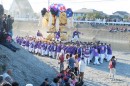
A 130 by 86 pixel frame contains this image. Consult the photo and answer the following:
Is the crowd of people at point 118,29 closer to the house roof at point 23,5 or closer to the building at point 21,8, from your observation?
the building at point 21,8

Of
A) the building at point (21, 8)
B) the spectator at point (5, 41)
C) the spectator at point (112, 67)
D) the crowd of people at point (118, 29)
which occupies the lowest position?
the spectator at point (112, 67)

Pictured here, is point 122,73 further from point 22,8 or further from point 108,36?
point 22,8

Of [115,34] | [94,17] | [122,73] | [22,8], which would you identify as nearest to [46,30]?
[122,73]

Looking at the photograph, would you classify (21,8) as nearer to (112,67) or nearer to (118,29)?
(118,29)

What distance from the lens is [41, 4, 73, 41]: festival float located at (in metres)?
28.8

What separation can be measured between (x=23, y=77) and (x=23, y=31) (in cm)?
4849

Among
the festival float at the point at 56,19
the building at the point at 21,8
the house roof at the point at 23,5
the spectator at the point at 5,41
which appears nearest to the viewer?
the spectator at the point at 5,41

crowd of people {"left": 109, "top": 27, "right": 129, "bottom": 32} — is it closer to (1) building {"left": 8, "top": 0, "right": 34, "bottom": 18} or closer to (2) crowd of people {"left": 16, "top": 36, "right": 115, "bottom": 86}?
(2) crowd of people {"left": 16, "top": 36, "right": 115, "bottom": 86}

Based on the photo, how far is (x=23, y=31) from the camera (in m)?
62.1

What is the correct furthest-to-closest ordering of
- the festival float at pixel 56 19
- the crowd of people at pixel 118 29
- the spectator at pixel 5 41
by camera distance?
1. the crowd of people at pixel 118 29
2. the festival float at pixel 56 19
3. the spectator at pixel 5 41

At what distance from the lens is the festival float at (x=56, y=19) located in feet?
94.3

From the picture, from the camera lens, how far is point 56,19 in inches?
1132

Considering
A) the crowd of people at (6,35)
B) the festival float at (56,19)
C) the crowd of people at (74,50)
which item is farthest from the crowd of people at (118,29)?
the crowd of people at (6,35)

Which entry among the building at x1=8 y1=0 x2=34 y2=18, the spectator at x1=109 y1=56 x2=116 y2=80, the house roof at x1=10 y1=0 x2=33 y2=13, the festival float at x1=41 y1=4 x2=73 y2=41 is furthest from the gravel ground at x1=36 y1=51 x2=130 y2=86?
the house roof at x1=10 y1=0 x2=33 y2=13
